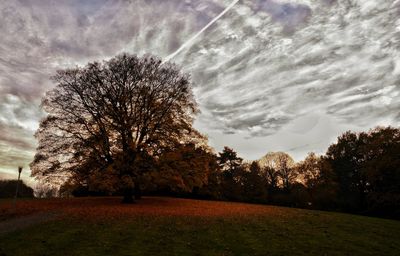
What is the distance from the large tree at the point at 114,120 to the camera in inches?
1228

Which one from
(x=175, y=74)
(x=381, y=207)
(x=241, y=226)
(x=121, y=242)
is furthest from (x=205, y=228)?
(x=381, y=207)

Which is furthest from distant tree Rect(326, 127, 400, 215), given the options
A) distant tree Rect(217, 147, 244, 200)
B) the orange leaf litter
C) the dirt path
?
the dirt path

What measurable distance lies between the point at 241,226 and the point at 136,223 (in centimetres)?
721

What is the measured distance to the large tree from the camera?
31203 mm

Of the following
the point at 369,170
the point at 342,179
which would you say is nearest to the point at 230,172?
the point at 342,179

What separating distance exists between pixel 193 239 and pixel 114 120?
20.2 meters

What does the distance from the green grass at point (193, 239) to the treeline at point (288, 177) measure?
1064cm

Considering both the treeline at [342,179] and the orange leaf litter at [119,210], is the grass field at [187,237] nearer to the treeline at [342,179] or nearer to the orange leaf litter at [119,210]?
the orange leaf litter at [119,210]

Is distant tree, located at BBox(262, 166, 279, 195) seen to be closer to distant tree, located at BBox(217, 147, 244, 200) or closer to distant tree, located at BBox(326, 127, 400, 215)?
distant tree, located at BBox(217, 147, 244, 200)

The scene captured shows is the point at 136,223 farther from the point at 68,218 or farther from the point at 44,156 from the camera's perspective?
the point at 44,156

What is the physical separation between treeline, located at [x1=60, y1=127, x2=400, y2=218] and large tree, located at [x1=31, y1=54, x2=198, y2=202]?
1387 mm

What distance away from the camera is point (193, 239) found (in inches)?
635

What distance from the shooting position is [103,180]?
28906 millimetres

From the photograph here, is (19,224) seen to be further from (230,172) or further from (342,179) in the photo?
(230,172)
